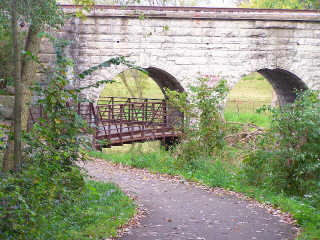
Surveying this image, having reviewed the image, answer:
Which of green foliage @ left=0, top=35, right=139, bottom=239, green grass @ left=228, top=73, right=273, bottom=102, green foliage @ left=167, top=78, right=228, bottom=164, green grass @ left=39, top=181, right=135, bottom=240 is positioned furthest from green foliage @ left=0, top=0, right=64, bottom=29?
green grass @ left=228, top=73, right=273, bottom=102

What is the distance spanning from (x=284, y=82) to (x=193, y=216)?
1275cm

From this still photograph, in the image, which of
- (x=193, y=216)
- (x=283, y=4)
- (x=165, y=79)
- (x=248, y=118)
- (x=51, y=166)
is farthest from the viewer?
(x=283, y=4)

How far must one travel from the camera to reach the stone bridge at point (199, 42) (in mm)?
14930

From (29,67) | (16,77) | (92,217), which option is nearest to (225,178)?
(92,217)

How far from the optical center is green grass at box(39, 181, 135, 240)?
4956 millimetres

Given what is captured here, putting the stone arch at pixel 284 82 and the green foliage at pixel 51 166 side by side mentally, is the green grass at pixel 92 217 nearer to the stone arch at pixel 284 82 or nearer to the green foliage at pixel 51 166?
the green foliage at pixel 51 166

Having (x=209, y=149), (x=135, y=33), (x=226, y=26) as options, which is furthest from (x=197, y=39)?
(x=209, y=149)

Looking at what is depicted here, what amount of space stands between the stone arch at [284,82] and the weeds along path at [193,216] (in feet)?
30.9

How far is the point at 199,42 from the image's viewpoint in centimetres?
1597

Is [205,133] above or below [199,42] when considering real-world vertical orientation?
below

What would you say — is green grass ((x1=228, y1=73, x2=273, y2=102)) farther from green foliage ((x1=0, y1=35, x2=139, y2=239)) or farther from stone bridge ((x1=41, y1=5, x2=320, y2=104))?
green foliage ((x1=0, y1=35, x2=139, y2=239))

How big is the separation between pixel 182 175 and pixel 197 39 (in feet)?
24.1

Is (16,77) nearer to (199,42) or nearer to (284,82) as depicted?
(199,42)

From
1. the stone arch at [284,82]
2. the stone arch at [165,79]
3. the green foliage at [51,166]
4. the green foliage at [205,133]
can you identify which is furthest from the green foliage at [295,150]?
the stone arch at [284,82]
